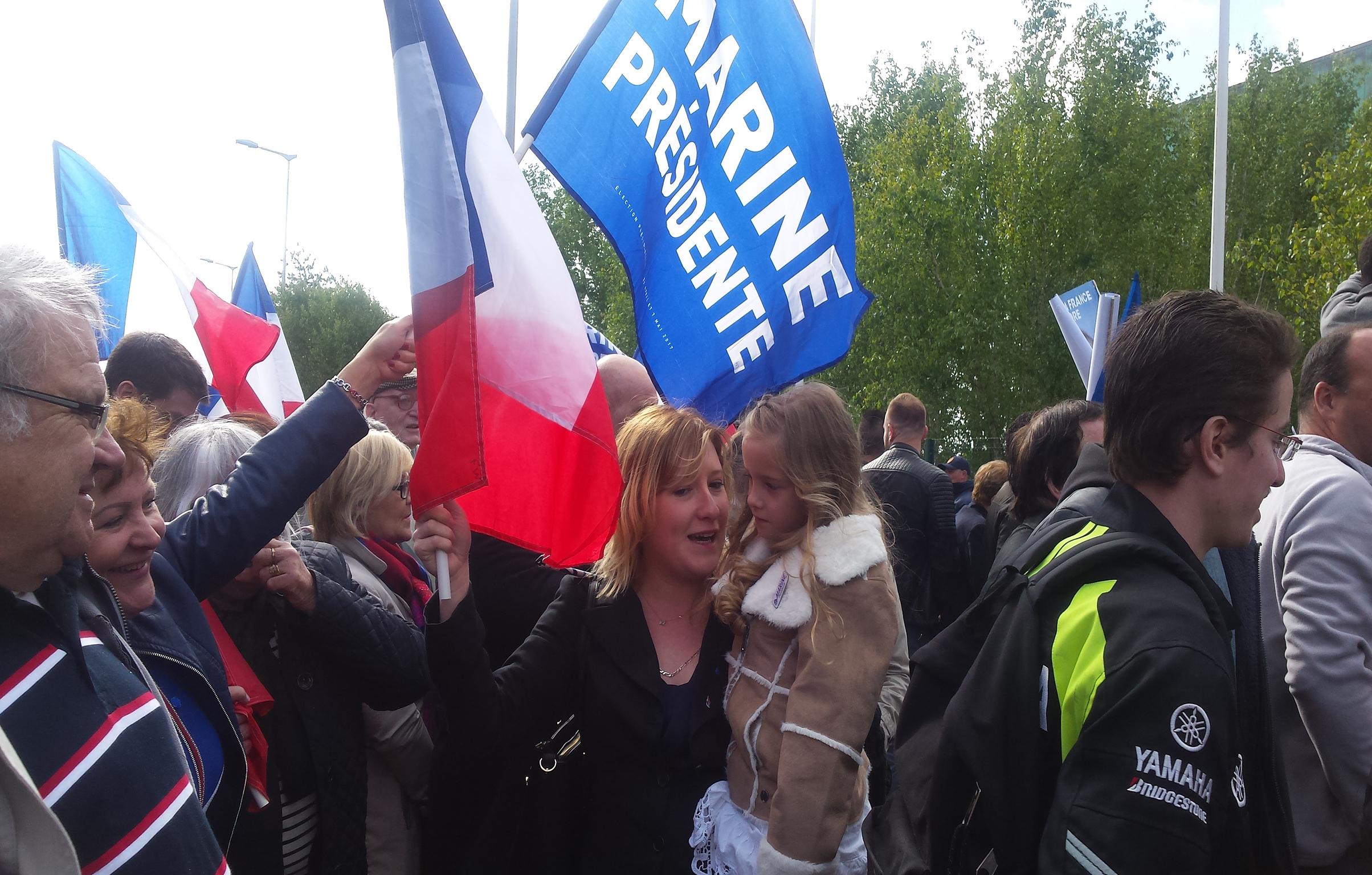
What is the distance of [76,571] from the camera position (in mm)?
Result: 1502

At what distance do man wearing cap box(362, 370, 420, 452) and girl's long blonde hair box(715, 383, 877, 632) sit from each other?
249 cm

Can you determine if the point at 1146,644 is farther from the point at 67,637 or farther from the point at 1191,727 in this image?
the point at 67,637

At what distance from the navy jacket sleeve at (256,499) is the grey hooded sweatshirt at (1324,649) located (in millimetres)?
2322

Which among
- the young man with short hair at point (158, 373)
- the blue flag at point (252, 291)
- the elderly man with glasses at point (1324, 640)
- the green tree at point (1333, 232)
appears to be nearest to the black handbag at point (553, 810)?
the elderly man with glasses at point (1324, 640)

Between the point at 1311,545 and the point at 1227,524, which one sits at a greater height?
the point at 1227,524

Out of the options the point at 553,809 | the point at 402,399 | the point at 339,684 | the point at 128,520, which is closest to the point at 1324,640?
the point at 553,809

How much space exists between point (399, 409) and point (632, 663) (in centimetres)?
279

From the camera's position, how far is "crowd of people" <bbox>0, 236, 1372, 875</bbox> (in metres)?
1.41

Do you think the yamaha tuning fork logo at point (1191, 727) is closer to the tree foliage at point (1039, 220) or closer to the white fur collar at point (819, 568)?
the white fur collar at point (819, 568)

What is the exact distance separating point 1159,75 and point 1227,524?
1241 inches

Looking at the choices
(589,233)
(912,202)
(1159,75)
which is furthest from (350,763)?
(589,233)

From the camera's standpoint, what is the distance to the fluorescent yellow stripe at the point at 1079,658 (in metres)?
1.63

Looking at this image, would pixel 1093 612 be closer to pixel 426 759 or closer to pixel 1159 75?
pixel 426 759

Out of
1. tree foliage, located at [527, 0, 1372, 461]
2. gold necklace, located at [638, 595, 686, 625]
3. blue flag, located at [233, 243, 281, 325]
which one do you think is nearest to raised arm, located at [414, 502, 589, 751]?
gold necklace, located at [638, 595, 686, 625]
